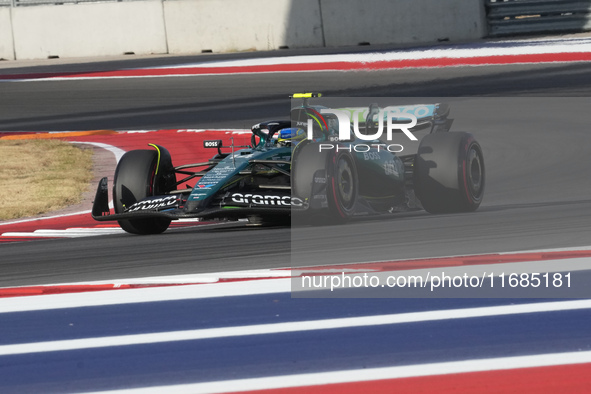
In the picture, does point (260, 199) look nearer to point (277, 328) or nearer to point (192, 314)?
point (192, 314)

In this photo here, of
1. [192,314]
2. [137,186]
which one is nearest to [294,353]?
[192,314]

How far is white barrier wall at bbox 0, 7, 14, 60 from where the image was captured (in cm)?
2511

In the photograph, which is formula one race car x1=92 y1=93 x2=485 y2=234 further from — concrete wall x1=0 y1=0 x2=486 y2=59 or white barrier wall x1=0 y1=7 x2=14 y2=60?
white barrier wall x1=0 y1=7 x2=14 y2=60

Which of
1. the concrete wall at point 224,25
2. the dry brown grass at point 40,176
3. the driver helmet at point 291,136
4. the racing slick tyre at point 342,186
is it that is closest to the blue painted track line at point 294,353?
the racing slick tyre at point 342,186

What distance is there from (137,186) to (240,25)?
630 inches

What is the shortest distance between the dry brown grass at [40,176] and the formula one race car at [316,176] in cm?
235

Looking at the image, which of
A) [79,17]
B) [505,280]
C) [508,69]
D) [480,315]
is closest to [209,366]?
[480,315]

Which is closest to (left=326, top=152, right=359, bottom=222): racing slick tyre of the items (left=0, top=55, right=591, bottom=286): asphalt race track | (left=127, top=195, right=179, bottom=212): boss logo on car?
(left=0, top=55, right=591, bottom=286): asphalt race track

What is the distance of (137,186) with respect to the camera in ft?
26.7

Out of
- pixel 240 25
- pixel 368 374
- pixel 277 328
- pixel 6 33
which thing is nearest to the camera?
pixel 368 374

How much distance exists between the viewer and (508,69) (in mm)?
17125

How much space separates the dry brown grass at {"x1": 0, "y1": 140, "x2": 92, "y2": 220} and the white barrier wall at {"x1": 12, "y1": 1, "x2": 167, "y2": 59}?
10218 mm

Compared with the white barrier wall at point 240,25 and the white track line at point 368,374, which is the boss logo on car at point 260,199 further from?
the white barrier wall at point 240,25

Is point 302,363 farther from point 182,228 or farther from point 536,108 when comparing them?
point 536,108
